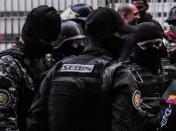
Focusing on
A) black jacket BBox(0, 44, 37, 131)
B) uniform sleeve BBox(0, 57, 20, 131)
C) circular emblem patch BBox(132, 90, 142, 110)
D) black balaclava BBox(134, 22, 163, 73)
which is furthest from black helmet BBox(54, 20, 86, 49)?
circular emblem patch BBox(132, 90, 142, 110)

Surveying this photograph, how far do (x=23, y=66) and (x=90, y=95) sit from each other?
842 millimetres

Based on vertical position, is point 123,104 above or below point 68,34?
below

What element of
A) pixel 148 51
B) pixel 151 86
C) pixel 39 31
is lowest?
pixel 151 86

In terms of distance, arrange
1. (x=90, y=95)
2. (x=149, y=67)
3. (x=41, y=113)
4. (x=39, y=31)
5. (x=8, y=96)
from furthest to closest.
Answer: (x=149, y=67) < (x=39, y=31) < (x=8, y=96) < (x=41, y=113) < (x=90, y=95)

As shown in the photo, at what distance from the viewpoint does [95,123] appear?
3568 mm

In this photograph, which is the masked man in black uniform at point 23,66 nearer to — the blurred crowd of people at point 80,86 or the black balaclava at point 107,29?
the blurred crowd of people at point 80,86

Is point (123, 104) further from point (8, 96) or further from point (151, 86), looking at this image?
point (151, 86)

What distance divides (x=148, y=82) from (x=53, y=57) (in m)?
0.91

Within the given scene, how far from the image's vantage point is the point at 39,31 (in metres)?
4.37

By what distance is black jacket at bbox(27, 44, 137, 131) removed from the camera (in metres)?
3.48

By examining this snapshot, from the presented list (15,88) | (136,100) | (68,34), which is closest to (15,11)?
(68,34)

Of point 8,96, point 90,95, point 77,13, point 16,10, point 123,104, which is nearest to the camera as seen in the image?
point 123,104

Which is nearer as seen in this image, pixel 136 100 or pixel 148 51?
pixel 136 100

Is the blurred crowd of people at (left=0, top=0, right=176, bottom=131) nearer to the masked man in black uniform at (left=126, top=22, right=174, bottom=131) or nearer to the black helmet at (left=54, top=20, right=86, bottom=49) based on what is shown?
the masked man in black uniform at (left=126, top=22, right=174, bottom=131)
